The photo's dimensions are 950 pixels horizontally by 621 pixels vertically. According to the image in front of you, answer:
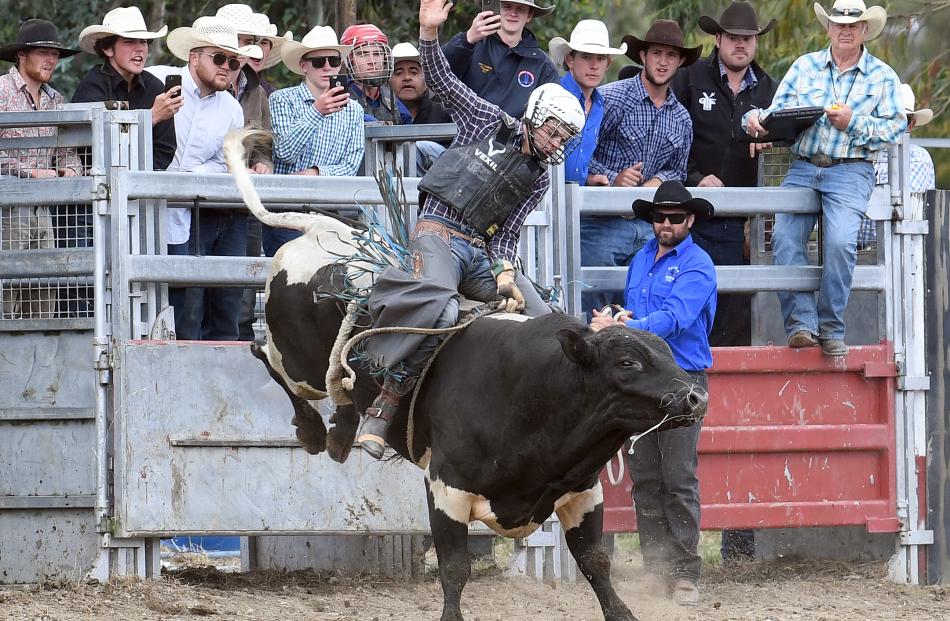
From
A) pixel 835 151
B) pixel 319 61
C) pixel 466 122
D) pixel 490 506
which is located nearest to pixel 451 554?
pixel 490 506

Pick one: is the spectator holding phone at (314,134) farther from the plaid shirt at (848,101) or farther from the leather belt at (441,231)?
the plaid shirt at (848,101)

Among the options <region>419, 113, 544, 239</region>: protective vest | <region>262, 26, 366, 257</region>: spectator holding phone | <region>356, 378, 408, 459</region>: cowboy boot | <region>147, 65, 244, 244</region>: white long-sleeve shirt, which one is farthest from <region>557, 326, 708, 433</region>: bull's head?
<region>147, 65, 244, 244</region>: white long-sleeve shirt

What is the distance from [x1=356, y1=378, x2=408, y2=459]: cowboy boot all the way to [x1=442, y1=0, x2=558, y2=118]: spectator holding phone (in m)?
2.62

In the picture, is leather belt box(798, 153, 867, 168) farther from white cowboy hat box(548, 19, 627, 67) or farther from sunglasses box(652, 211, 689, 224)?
white cowboy hat box(548, 19, 627, 67)

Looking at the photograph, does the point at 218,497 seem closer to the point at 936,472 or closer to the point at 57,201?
the point at 57,201

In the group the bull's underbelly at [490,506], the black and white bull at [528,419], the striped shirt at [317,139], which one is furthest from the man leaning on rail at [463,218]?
the striped shirt at [317,139]

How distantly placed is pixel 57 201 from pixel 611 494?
3.27 m

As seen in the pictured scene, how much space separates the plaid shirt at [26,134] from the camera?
754cm

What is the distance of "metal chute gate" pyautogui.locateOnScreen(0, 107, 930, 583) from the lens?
726 cm

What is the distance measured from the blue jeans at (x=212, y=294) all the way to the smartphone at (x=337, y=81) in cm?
96

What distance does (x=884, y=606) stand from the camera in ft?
23.9

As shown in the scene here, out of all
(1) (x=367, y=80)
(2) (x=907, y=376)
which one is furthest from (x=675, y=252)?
(1) (x=367, y=80)

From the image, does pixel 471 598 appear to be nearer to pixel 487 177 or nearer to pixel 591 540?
pixel 591 540

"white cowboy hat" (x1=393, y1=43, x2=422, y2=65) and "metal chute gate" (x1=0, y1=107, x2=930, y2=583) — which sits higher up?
"white cowboy hat" (x1=393, y1=43, x2=422, y2=65)
